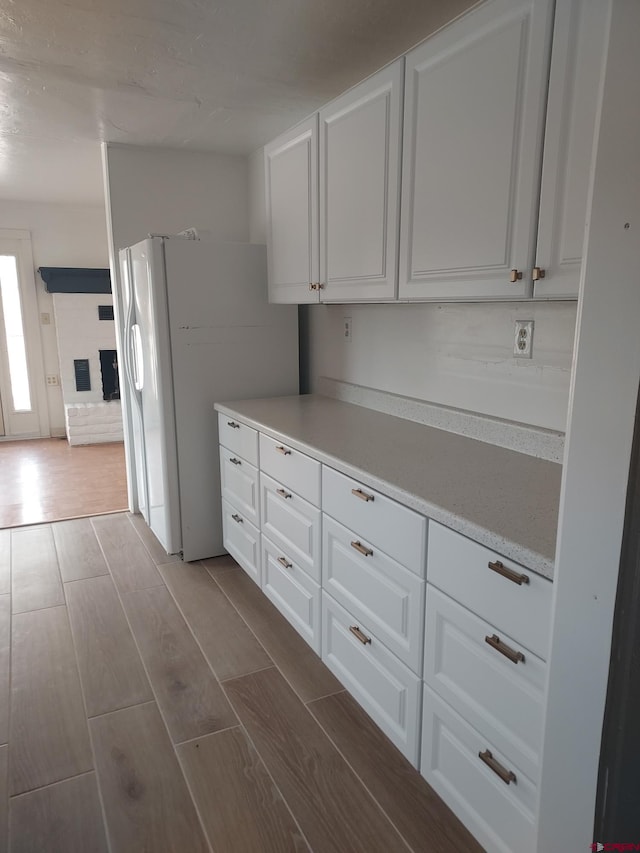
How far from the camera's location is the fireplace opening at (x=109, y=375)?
19.7 ft

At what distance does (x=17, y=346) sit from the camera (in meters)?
5.94

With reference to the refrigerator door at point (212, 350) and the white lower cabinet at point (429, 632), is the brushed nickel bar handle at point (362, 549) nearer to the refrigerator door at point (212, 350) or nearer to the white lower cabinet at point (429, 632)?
the white lower cabinet at point (429, 632)

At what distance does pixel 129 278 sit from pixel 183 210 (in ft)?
2.36

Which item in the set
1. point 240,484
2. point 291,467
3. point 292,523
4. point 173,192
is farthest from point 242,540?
point 173,192

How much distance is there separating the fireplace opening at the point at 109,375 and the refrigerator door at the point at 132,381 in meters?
2.42

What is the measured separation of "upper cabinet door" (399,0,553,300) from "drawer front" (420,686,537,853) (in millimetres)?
1109

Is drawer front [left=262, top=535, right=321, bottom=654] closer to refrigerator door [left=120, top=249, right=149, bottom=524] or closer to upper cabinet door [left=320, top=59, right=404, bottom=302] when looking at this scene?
upper cabinet door [left=320, top=59, right=404, bottom=302]

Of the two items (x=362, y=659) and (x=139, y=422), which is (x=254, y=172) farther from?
(x=362, y=659)

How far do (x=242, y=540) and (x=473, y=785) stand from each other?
5.58 feet

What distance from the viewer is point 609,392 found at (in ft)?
2.60

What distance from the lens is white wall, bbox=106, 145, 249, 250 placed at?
3.47m

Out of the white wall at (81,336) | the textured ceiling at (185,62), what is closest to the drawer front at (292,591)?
the textured ceiling at (185,62)

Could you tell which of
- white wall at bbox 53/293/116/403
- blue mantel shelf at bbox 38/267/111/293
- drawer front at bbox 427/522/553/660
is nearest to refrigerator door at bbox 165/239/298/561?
drawer front at bbox 427/522/553/660

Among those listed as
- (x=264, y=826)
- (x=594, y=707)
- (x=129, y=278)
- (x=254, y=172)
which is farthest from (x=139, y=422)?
(x=594, y=707)
